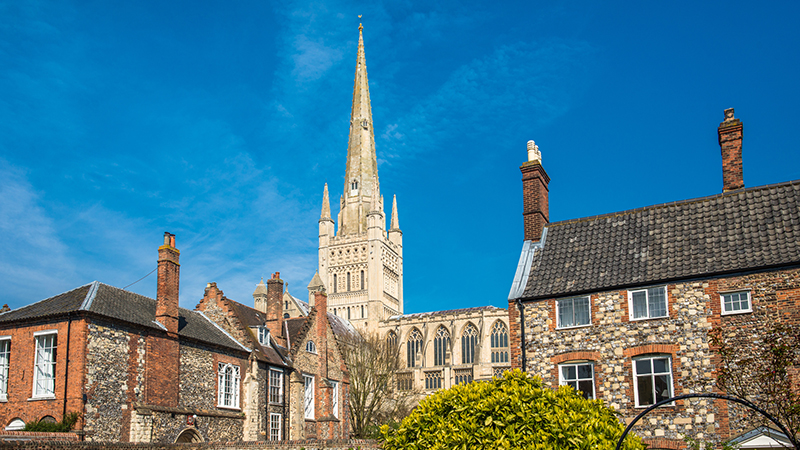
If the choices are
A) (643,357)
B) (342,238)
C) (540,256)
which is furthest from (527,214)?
(342,238)

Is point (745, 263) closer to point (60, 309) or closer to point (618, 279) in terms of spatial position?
point (618, 279)

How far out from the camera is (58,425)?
24.8 metres

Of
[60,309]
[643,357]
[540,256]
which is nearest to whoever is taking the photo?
[643,357]

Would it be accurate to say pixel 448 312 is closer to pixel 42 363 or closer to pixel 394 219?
pixel 394 219

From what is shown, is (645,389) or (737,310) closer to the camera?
(737,310)

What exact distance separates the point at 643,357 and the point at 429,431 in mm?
9879

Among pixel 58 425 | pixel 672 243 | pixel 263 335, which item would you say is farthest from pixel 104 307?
pixel 672 243

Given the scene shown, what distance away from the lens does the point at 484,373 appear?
248 ft

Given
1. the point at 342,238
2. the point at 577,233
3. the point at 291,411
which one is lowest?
the point at 291,411

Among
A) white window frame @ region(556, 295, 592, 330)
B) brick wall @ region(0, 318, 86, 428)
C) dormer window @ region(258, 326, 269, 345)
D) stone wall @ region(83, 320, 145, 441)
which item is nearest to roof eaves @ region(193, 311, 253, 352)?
dormer window @ region(258, 326, 269, 345)

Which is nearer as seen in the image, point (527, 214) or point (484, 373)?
point (527, 214)

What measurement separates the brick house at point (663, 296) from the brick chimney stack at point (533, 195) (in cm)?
86

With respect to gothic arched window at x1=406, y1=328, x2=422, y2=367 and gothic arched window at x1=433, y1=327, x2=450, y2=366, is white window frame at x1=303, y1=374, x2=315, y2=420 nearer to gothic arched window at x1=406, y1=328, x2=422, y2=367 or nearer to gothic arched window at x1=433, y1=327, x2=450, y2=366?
gothic arched window at x1=433, y1=327, x2=450, y2=366

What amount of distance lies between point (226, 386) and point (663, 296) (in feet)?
71.2
